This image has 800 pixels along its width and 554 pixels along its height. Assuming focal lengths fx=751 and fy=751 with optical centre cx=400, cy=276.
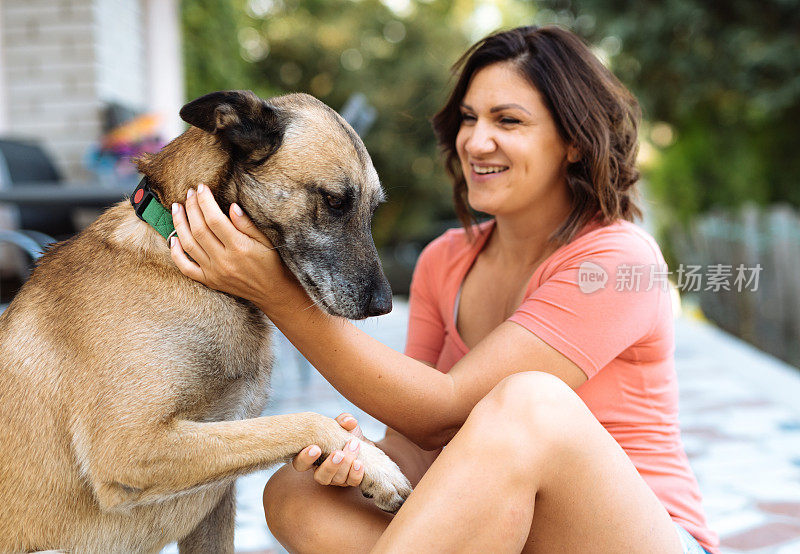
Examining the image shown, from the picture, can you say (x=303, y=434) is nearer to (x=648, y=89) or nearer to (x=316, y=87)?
(x=648, y=89)

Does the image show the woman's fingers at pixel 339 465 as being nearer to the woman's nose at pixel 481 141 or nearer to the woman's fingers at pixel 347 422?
the woman's fingers at pixel 347 422

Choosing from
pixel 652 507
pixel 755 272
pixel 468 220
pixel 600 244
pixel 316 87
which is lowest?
pixel 316 87

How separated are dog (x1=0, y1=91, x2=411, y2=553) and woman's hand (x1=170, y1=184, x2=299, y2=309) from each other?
0.04m

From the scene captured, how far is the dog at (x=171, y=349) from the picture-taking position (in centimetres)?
156

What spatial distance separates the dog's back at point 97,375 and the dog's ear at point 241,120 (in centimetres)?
28

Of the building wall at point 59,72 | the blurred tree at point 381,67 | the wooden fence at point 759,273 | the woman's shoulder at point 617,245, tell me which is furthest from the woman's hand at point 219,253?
the blurred tree at point 381,67

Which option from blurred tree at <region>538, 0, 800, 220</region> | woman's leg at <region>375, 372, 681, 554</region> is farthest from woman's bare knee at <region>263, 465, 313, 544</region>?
blurred tree at <region>538, 0, 800, 220</region>

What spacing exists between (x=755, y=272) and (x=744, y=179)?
181 inches

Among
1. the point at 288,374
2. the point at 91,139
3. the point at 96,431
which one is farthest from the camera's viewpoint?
the point at 91,139

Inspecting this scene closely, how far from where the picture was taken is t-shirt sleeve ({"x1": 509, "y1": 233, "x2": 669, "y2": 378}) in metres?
1.79

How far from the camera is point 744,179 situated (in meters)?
10.2

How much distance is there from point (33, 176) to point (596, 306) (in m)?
3.89

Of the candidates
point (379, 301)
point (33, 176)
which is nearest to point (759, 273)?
point (379, 301)

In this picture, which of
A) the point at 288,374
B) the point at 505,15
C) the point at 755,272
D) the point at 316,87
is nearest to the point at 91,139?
the point at 288,374
